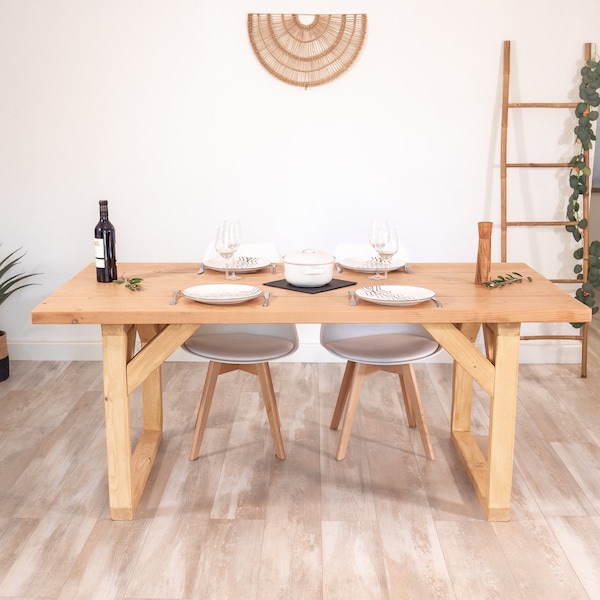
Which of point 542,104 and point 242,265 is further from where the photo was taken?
point 542,104

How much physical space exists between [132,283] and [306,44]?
1.80m

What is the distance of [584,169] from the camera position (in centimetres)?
388

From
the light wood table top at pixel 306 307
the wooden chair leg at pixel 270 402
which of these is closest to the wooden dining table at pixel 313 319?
the light wood table top at pixel 306 307

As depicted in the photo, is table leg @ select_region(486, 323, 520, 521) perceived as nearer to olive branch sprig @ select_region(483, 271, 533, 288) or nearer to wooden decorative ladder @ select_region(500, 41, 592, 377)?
olive branch sprig @ select_region(483, 271, 533, 288)

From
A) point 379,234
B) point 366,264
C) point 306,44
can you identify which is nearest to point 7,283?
point 306,44

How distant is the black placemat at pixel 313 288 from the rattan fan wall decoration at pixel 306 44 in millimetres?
1541

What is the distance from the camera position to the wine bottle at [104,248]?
260 centimetres

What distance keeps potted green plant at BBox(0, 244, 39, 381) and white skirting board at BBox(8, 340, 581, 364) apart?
291 mm

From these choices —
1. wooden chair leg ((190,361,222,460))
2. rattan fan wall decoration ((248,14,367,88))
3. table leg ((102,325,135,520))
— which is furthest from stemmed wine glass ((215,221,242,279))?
rattan fan wall decoration ((248,14,367,88))

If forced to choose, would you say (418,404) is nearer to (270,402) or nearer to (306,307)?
(270,402)

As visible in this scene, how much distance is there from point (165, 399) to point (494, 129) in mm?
2095

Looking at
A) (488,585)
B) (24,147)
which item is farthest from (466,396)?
(24,147)

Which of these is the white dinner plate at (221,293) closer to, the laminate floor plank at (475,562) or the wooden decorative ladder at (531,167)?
the laminate floor plank at (475,562)

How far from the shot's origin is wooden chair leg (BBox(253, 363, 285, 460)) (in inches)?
116
